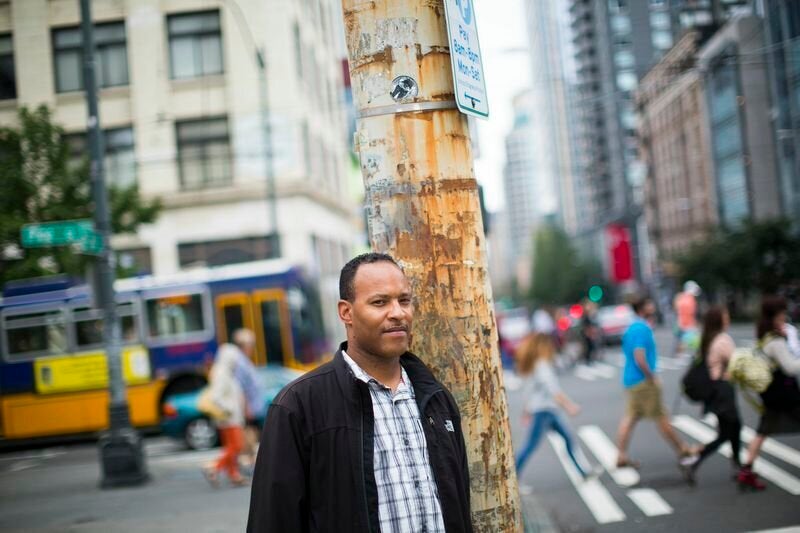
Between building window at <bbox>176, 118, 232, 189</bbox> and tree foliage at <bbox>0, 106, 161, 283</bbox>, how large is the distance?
8.51m

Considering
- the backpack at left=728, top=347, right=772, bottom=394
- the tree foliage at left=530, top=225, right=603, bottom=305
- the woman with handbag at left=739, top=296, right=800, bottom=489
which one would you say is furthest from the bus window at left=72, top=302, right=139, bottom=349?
the tree foliage at left=530, top=225, right=603, bottom=305

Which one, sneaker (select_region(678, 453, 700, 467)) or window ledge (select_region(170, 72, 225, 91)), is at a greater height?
window ledge (select_region(170, 72, 225, 91))

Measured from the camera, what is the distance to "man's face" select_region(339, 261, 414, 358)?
273cm

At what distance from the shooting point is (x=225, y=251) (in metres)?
26.9

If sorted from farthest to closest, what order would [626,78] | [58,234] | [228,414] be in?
[626,78], [58,234], [228,414]

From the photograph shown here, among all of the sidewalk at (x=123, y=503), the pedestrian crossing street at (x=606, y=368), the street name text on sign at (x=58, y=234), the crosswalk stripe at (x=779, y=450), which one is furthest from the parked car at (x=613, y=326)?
the street name text on sign at (x=58, y=234)

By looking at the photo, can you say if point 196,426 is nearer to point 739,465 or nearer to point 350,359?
point 739,465

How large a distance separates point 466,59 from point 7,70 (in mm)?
8249

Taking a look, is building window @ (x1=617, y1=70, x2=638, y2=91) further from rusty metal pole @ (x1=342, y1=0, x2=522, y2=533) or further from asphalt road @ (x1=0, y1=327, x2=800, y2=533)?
rusty metal pole @ (x1=342, y1=0, x2=522, y2=533)

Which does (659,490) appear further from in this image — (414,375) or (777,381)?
(414,375)

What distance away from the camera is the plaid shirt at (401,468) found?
2.60 metres

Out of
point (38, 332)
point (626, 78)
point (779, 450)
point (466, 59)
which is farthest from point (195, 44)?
point (626, 78)

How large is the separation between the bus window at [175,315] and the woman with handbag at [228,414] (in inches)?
288

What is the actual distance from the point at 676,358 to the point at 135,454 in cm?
1804
